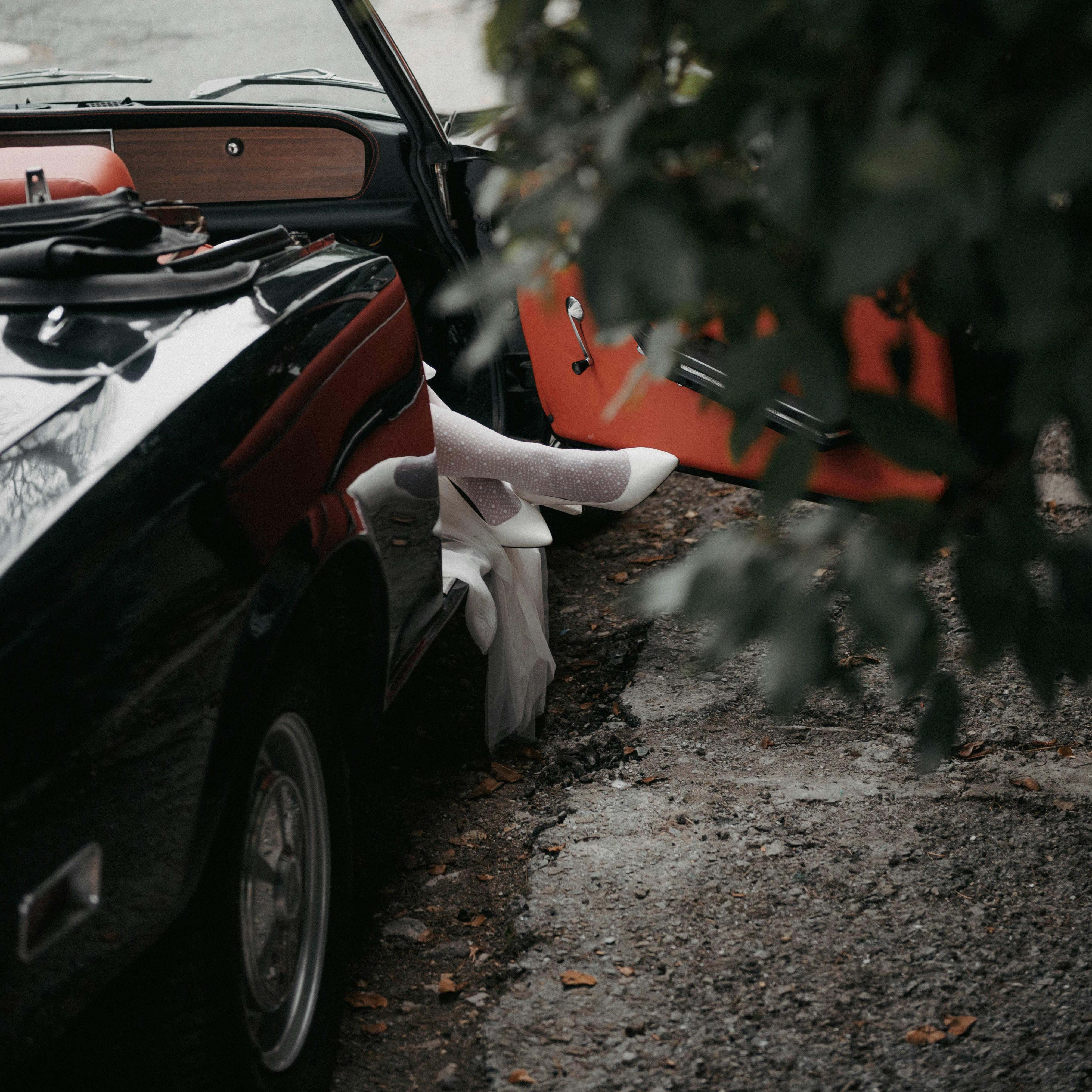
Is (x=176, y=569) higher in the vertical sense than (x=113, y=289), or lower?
lower

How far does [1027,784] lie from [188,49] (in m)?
3.10

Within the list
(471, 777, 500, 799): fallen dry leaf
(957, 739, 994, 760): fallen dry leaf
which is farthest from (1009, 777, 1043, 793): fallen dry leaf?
(471, 777, 500, 799): fallen dry leaf

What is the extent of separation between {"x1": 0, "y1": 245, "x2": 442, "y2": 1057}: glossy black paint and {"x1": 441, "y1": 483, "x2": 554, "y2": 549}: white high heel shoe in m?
1.12

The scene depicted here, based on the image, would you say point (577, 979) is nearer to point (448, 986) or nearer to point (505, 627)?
point (448, 986)

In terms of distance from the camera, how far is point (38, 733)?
114 cm

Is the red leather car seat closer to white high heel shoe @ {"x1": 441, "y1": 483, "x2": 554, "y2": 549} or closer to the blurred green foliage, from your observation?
white high heel shoe @ {"x1": 441, "y1": 483, "x2": 554, "y2": 549}

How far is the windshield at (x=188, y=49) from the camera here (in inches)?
129

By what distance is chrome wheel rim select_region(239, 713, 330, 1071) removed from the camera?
158 cm

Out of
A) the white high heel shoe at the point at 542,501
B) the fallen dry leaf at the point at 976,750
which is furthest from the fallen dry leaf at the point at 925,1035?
the white high heel shoe at the point at 542,501

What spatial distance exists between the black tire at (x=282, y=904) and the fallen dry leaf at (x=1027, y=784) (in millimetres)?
1523

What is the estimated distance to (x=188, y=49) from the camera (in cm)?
335

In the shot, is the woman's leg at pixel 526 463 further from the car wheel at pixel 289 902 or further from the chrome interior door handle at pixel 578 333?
the car wheel at pixel 289 902

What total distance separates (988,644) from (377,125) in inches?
119

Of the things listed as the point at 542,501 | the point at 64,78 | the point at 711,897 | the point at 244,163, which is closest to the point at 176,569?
the point at 711,897
